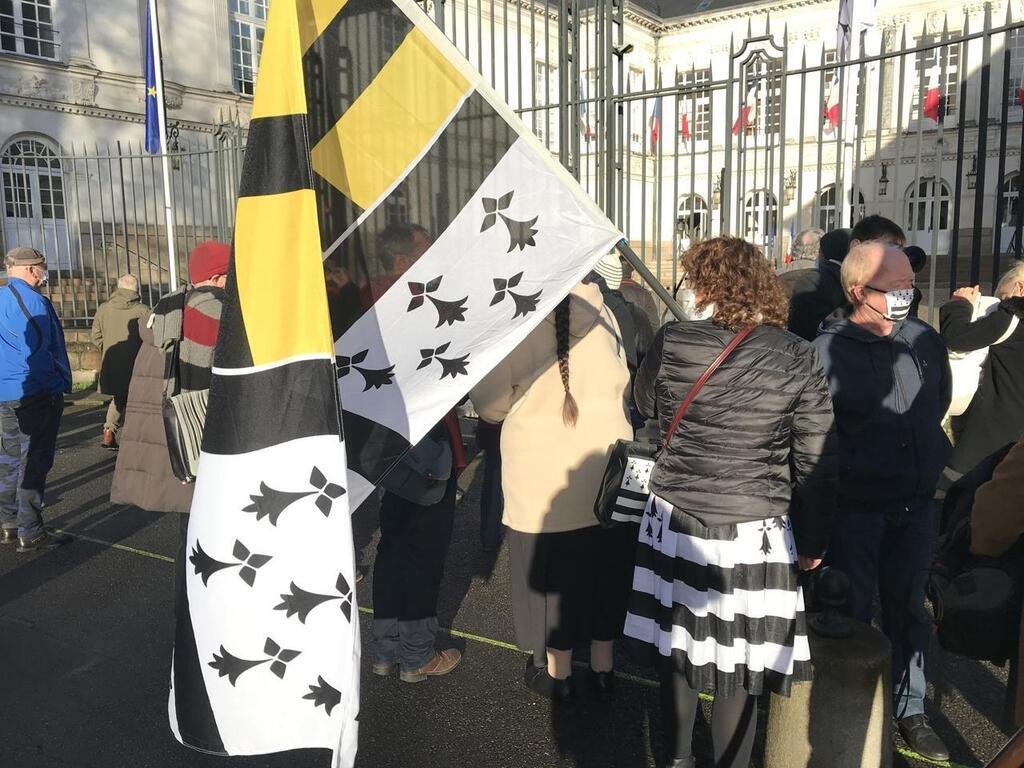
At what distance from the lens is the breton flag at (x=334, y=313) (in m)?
1.92

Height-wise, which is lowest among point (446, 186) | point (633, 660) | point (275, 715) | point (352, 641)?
point (633, 660)

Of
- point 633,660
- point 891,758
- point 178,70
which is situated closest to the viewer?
point 891,758

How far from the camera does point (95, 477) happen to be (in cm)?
759

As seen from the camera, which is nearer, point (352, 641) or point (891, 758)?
point (352, 641)

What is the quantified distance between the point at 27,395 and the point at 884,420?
16.8 ft

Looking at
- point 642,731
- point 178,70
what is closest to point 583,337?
point 642,731

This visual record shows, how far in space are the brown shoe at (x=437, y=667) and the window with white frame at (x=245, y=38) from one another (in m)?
21.4

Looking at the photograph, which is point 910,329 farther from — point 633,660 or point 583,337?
point 633,660

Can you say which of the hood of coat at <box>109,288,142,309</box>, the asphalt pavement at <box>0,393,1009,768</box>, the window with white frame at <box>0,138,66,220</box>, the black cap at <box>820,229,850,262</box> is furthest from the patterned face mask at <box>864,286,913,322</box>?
the window with white frame at <box>0,138,66,220</box>

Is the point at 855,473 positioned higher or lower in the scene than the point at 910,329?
lower

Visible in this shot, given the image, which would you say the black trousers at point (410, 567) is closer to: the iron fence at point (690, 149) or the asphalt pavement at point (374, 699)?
the asphalt pavement at point (374, 699)

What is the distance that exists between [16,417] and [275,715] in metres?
4.45

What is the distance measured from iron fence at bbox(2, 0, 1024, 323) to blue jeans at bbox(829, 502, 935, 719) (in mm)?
2267

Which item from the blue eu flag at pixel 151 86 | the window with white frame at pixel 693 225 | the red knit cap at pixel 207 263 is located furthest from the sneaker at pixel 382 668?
the blue eu flag at pixel 151 86
